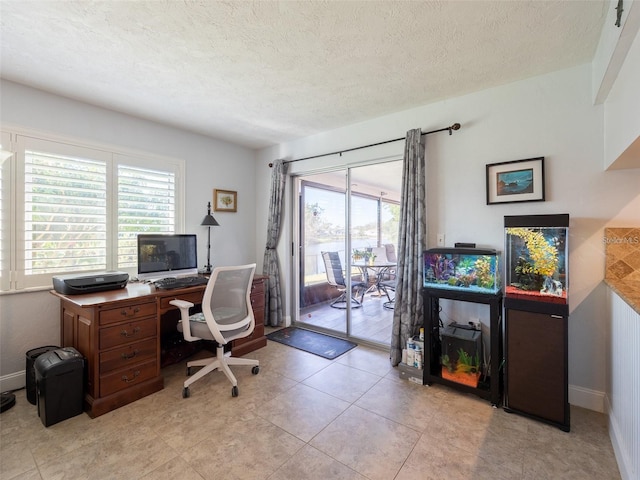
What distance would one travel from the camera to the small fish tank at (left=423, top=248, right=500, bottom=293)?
7.60 feet

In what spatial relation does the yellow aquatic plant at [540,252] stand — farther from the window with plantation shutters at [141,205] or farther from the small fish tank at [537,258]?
the window with plantation shutters at [141,205]

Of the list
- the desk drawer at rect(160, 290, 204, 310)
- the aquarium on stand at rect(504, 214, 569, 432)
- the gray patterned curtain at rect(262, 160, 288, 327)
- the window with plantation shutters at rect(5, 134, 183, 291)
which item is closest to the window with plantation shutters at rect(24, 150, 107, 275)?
the window with plantation shutters at rect(5, 134, 183, 291)

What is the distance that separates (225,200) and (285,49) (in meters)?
2.42

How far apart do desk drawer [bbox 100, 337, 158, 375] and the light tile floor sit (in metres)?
0.33

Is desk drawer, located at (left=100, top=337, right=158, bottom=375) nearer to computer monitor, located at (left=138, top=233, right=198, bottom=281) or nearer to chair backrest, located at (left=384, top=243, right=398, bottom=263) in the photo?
computer monitor, located at (left=138, top=233, right=198, bottom=281)

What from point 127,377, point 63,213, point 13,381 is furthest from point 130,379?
point 63,213

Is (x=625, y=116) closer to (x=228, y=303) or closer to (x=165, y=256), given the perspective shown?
(x=228, y=303)

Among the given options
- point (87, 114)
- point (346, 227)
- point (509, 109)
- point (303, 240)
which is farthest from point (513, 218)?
point (87, 114)

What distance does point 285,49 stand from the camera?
2.06 m

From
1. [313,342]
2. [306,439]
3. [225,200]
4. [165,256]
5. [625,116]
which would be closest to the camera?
[625,116]

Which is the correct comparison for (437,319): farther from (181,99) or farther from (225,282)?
(181,99)

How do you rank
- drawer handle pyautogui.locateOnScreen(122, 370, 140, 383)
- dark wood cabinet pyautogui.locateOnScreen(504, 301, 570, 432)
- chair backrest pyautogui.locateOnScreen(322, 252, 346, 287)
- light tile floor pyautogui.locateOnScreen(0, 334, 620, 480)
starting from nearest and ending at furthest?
light tile floor pyautogui.locateOnScreen(0, 334, 620, 480) → dark wood cabinet pyautogui.locateOnScreen(504, 301, 570, 432) → drawer handle pyautogui.locateOnScreen(122, 370, 140, 383) → chair backrest pyautogui.locateOnScreen(322, 252, 346, 287)

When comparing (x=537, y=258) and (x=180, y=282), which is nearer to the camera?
(x=537, y=258)

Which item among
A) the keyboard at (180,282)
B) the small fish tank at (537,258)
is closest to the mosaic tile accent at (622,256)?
the small fish tank at (537,258)
